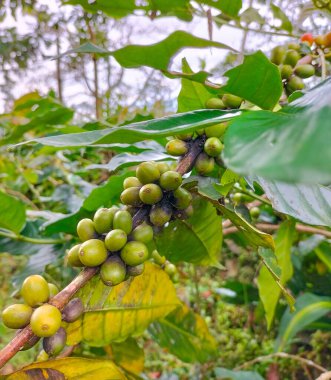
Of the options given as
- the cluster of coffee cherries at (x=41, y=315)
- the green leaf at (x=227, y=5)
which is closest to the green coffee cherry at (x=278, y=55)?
the green leaf at (x=227, y=5)

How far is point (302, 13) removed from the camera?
3.35 feet

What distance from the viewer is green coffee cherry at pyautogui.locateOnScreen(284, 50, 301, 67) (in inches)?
29.9

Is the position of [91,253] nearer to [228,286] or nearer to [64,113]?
[64,113]

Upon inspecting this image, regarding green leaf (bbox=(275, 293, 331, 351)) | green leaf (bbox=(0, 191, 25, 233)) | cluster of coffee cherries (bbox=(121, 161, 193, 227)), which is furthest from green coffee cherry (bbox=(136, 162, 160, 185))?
green leaf (bbox=(275, 293, 331, 351))

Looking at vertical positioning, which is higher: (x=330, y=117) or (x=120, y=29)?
(x=330, y=117)

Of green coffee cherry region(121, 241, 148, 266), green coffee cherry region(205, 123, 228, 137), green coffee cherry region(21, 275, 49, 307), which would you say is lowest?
green coffee cherry region(21, 275, 49, 307)

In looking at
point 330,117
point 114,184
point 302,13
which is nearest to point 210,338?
point 114,184

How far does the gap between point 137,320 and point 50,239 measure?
411mm

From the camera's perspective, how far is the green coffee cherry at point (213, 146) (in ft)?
1.85

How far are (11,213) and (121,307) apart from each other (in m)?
0.36

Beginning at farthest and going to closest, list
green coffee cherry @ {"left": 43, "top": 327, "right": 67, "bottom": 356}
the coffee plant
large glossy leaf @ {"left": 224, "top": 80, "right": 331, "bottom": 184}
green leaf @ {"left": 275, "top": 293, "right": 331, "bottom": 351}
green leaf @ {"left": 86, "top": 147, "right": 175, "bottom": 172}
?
green leaf @ {"left": 275, "top": 293, "right": 331, "bottom": 351}
green leaf @ {"left": 86, "top": 147, "right": 175, "bottom": 172}
green coffee cherry @ {"left": 43, "top": 327, "right": 67, "bottom": 356}
the coffee plant
large glossy leaf @ {"left": 224, "top": 80, "right": 331, "bottom": 184}

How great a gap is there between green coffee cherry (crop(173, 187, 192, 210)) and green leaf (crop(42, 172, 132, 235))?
0.59ft

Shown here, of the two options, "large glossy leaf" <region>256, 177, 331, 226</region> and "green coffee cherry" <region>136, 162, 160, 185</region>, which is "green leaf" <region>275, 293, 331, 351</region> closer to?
"large glossy leaf" <region>256, 177, 331, 226</region>

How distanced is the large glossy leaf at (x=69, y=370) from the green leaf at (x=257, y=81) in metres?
0.39
